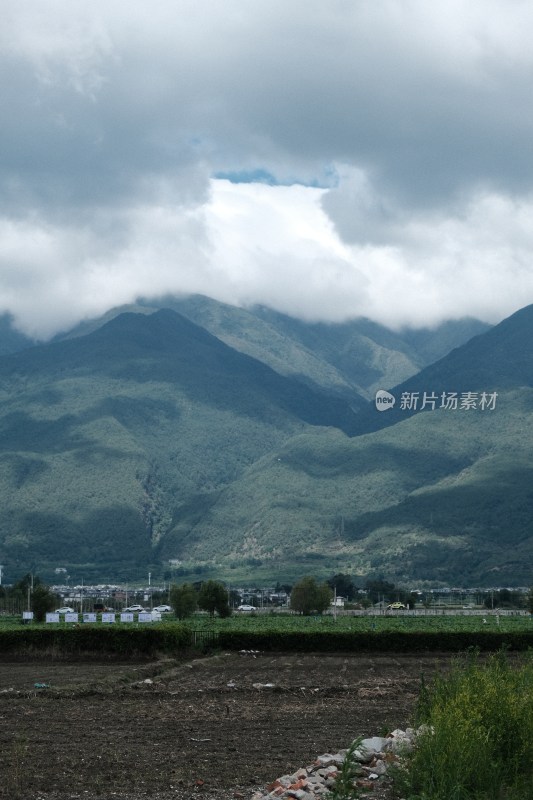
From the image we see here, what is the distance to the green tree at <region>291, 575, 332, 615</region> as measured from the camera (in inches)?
5217

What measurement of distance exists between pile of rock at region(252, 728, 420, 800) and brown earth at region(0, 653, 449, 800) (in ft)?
2.25

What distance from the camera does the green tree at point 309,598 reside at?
132500 mm

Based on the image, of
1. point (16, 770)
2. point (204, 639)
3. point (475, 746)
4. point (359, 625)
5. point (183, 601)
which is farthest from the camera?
point (183, 601)

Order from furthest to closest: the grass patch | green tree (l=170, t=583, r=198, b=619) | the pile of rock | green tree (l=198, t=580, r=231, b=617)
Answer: green tree (l=198, t=580, r=231, b=617), green tree (l=170, t=583, r=198, b=619), the pile of rock, the grass patch

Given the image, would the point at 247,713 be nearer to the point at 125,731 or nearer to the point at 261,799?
the point at 125,731

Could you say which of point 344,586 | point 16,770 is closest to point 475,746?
point 16,770

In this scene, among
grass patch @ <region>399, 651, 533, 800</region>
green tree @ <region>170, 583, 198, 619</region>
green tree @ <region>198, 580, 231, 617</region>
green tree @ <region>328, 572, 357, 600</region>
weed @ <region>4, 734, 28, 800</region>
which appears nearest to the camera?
grass patch @ <region>399, 651, 533, 800</region>

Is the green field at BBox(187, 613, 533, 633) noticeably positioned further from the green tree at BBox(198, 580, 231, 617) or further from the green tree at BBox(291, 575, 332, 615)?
the green tree at BBox(291, 575, 332, 615)

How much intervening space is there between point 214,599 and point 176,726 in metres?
100

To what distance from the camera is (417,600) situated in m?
173

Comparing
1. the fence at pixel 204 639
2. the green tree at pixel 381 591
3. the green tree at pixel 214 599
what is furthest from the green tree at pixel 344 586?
the fence at pixel 204 639

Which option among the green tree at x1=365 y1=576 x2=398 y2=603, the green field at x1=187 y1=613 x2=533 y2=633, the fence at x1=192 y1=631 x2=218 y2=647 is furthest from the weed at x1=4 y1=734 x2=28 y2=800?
the green tree at x1=365 y1=576 x2=398 y2=603

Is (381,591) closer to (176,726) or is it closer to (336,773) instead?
(176,726)

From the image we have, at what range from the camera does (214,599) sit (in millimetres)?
122688
